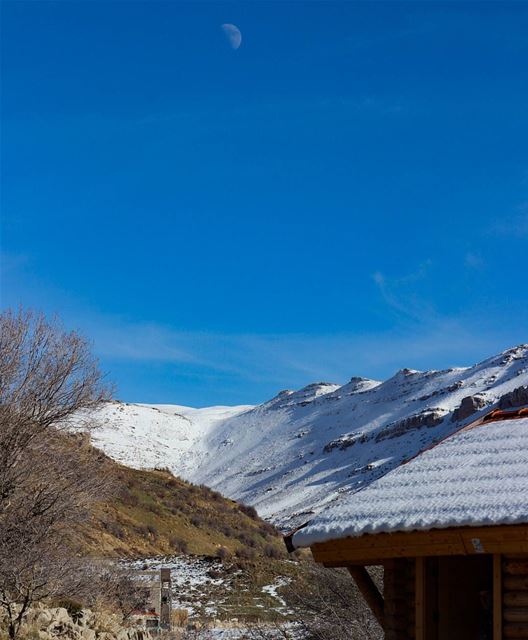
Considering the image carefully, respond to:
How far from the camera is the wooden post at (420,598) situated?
8422 mm

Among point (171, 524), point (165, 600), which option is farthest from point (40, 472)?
point (171, 524)

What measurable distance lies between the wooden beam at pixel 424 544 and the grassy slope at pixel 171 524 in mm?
20717

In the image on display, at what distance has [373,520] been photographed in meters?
8.12

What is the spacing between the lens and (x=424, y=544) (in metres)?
7.94

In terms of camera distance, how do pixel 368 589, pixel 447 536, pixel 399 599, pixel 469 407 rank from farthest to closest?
pixel 469 407 < pixel 368 589 < pixel 399 599 < pixel 447 536

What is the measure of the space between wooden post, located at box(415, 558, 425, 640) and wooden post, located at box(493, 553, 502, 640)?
0.86 m

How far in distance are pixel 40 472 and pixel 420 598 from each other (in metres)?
10.3

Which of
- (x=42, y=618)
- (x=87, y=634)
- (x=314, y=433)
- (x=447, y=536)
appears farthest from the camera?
(x=314, y=433)

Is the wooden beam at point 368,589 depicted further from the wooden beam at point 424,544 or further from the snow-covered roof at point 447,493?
the snow-covered roof at point 447,493

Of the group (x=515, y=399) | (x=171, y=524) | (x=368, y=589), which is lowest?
(x=368, y=589)

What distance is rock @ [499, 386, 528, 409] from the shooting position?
64.2 m

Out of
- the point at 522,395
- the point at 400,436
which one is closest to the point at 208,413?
the point at 400,436

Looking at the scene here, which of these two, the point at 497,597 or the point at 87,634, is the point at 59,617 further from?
the point at 497,597

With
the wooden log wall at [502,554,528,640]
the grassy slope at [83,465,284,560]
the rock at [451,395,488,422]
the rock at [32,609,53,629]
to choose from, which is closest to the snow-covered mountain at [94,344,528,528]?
the rock at [451,395,488,422]
